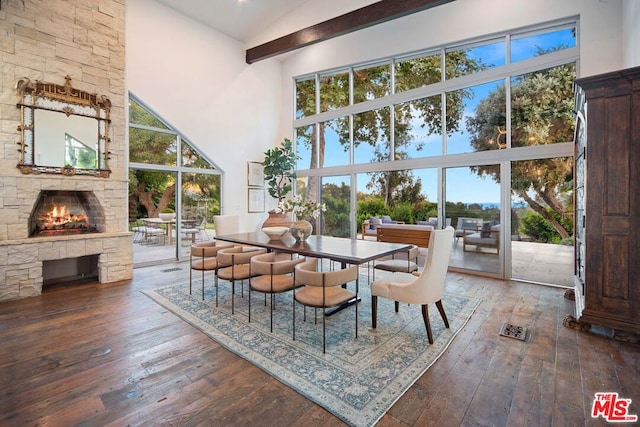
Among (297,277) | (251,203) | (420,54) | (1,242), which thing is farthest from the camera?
(251,203)

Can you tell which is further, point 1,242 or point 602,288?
point 1,242

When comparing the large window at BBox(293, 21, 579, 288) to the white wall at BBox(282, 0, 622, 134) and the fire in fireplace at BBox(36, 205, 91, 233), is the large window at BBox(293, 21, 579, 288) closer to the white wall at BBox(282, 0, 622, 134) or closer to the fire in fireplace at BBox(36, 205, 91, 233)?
the white wall at BBox(282, 0, 622, 134)

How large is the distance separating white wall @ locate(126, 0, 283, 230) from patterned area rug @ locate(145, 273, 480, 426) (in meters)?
3.81

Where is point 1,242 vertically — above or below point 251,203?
below

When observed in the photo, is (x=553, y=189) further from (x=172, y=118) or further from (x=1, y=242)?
(x=1, y=242)

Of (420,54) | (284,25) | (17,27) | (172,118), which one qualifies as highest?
(284,25)

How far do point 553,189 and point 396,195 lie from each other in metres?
2.64

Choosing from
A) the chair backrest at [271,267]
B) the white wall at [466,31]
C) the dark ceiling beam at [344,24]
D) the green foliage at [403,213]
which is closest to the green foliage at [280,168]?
the white wall at [466,31]

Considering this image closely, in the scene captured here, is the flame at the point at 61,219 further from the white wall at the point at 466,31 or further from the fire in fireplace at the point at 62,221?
the white wall at the point at 466,31

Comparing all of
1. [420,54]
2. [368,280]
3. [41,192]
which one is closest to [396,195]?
[368,280]

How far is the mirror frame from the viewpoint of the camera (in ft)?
13.4

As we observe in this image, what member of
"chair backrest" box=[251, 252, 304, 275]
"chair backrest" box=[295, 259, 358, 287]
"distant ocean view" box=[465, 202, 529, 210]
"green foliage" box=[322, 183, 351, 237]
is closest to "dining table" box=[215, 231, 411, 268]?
"chair backrest" box=[295, 259, 358, 287]

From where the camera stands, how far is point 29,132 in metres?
4.14

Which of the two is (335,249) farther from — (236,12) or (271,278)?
(236,12)
